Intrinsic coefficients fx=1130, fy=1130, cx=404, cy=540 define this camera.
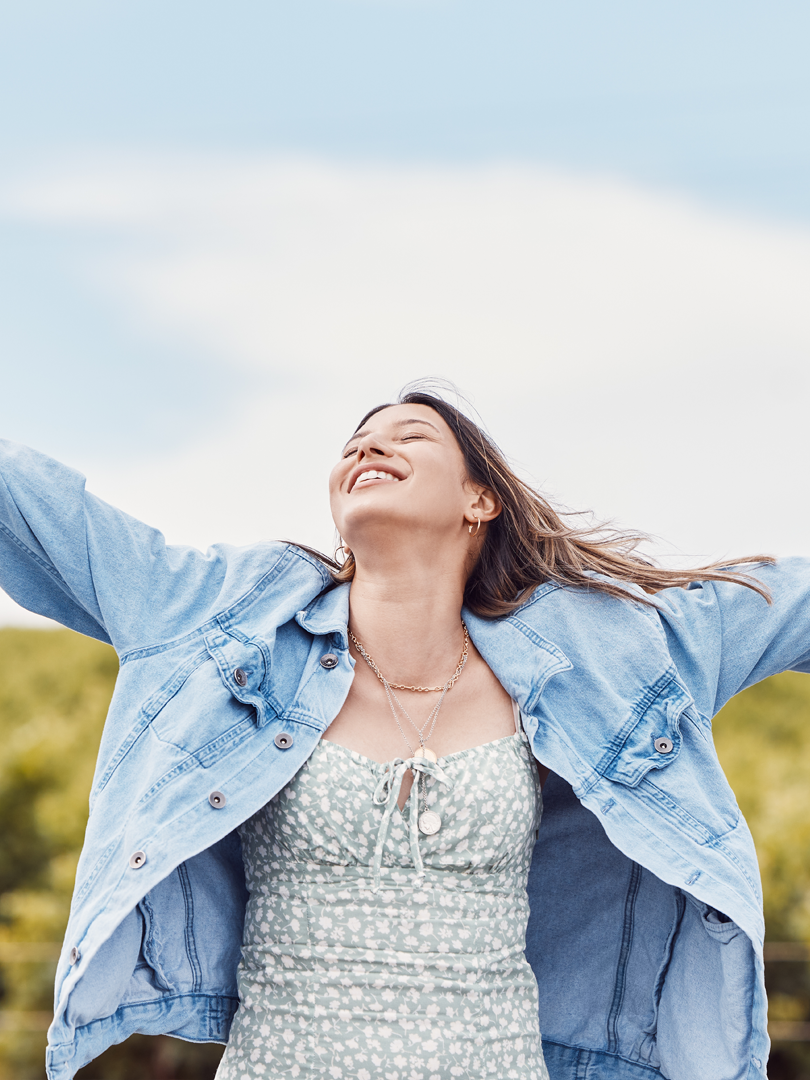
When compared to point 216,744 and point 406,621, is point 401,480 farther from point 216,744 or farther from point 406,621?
point 216,744

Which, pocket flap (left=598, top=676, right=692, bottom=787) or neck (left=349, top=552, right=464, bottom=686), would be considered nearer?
pocket flap (left=598, top=676, right=692, bottom=787)

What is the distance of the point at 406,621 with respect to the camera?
2.82 metres

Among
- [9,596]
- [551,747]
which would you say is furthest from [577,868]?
[9,596]

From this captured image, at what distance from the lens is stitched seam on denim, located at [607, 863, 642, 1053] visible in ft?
9.18

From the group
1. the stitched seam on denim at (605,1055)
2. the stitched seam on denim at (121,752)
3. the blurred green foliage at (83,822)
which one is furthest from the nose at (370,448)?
the blurred green foliage at (83,822)

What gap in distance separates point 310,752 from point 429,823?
30 centimetres

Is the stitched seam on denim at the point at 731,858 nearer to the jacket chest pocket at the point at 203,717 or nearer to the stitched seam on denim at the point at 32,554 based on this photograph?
the jacket chest pocket at the point at 203,717

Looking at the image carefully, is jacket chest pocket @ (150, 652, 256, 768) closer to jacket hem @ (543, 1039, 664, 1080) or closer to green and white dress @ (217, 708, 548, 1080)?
green and white dress @ (217, 708, 548, 1080)

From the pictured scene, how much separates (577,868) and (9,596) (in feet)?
5.10

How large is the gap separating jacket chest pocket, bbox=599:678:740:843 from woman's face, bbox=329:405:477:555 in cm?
70

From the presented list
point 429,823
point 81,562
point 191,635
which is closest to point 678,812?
point 429,823

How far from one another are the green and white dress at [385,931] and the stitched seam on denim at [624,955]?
318 millimetres

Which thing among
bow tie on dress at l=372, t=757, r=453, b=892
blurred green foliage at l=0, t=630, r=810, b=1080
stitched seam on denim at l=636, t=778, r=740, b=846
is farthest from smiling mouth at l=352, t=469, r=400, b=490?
blurred green foliage at l=0, t=630, r=810, b=1080

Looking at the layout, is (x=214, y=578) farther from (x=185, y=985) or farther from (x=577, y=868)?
(x=577, y=868)
